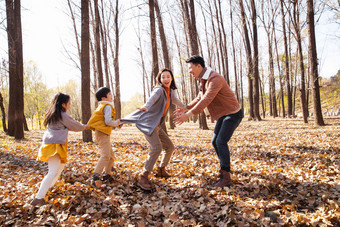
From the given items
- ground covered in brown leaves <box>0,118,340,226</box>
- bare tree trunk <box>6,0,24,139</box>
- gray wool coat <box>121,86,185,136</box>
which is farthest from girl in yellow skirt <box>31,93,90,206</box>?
bare tree trunk <box>6,0,24,139</box>

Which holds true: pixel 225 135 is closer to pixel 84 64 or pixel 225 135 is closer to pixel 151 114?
pixel 151 114

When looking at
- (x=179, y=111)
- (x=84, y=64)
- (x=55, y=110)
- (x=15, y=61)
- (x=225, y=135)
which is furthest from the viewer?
(x=15, y=61)

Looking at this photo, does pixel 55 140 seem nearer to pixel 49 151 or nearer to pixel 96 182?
pixel 49 151

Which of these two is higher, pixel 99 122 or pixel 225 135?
pixel 99 122

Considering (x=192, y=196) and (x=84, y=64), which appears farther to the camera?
(x=84, y=64)

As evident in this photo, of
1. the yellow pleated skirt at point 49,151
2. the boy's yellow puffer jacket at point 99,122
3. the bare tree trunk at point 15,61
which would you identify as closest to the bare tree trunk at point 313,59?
the boy's yellow puffer jacket at point 99,122

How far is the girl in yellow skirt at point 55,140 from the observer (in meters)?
A: 3.10

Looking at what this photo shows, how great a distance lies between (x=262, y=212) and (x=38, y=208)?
3088mm

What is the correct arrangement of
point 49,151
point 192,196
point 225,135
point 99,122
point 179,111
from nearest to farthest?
point 49,151 → point 192,196 → point 225,135 → point 179,111 → point 99,122

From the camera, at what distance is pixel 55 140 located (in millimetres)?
3182

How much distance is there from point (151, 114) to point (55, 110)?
5.08 ft

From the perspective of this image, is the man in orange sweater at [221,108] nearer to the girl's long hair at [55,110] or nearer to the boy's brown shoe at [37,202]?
the girl's long hair at [55,110]

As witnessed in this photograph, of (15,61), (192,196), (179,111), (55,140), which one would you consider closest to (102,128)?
(55,140)

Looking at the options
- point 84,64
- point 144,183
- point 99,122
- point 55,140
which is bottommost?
point 144,183
